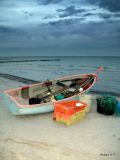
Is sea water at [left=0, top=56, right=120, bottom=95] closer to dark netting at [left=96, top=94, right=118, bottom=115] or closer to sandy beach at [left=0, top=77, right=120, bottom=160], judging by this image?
dark netting at [left=96, top=94, right=118, bottom=115]

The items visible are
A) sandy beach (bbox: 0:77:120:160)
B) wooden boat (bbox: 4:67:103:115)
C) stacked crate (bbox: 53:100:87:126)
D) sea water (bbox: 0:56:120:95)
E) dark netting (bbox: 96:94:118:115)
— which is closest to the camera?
sandy beach (bbox: 0:77:120:160)

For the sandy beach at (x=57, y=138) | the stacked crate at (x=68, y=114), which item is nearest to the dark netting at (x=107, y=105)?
the sandy beach at (x=57, y=138)

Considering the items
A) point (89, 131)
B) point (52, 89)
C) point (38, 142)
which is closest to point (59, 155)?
point (38, 142)

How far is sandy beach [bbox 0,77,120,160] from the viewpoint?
3957 mm

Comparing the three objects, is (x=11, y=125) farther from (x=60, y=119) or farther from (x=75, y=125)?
(x=75, y=125)

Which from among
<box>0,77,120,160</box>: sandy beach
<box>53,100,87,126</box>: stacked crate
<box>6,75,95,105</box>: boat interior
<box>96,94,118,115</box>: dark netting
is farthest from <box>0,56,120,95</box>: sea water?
<box>0,77,120,160</box>: sandy beach

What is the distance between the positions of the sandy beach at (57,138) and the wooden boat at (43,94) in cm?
49

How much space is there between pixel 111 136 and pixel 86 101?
2087 millimetres

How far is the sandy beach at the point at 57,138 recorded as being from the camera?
3.96 m

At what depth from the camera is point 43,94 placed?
27.3 feet

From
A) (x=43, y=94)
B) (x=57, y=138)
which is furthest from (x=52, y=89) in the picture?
(x=57, y=138)

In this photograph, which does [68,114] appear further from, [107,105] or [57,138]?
[107,105]

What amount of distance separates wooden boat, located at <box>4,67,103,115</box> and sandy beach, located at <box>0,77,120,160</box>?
0.49 metres

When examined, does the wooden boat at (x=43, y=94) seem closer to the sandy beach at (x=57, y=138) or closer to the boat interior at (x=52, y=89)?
the boat interior at (x=52, y=89)
